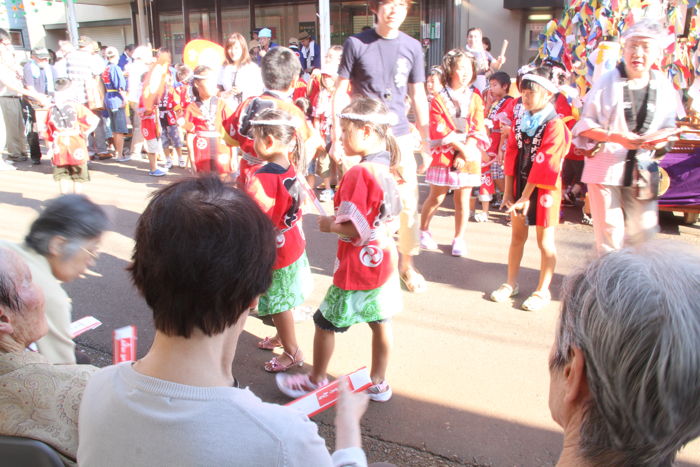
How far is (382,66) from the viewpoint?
401 centimetres

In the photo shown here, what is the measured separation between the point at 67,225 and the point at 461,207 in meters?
3.28

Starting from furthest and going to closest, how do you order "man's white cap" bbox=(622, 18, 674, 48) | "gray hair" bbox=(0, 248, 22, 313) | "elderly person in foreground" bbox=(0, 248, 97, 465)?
"man's white cap" bbox=(622, 18, 674, 48) < "gray hair" bbox=(0, 248, 22, 313) < "elderly person in foreground" bbox=(0, 248, 97, 465)

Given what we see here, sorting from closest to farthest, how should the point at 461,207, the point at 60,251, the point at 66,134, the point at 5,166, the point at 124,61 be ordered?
the point at 60,251, the point at 461,207, the point at 66,134, the point at 5,166, the point at 124,61

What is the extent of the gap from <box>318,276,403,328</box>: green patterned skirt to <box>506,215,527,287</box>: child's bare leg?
1507 millimetres

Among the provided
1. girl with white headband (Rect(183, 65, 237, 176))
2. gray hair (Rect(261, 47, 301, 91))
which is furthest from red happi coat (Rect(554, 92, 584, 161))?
girl with white headband (Rect(183, 65, 237, 176))

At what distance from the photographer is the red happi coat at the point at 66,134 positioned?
6254mm

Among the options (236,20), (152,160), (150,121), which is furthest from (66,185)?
(236,20)

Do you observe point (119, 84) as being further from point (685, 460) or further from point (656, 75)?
point (685, 460)

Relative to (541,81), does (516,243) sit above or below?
below

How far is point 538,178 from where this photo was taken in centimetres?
361

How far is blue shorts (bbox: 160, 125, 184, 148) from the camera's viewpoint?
8.69m

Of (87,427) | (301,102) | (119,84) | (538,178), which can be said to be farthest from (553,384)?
(119,84)

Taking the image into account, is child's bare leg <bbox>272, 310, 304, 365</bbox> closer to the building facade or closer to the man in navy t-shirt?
the man in navy t-shirt

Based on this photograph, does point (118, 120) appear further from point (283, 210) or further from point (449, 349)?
point (449, 349)
